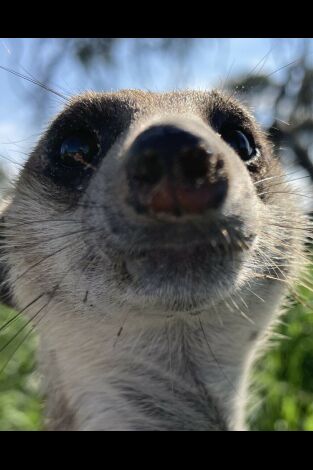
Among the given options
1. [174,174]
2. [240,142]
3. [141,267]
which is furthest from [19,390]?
[174,174]

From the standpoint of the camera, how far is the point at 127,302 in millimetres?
2814

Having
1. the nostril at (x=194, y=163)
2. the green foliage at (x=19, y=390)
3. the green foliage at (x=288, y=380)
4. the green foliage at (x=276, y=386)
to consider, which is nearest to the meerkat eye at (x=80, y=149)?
the nostril at (x=194, y=163)

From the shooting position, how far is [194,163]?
7.50ft

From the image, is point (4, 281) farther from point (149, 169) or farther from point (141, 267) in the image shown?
point (149, 169)

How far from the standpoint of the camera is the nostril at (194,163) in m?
2.26

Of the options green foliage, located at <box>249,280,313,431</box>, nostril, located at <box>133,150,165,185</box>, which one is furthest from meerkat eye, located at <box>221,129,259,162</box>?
green foliage, located at <box>249,280,313,431</box>

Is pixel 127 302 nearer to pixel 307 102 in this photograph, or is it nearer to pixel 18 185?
pixel 18 185

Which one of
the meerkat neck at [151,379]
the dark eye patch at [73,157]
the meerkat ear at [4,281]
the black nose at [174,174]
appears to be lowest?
the meerkat neck at [151,379]

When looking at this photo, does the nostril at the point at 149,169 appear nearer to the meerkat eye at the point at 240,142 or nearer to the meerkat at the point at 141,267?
the meerkat at the point at 141,267

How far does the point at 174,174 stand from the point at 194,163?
0.10 meters

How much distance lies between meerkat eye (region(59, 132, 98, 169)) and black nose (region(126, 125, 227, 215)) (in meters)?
0.89

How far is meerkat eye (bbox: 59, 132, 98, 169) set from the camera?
3.23 m
